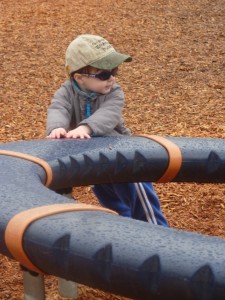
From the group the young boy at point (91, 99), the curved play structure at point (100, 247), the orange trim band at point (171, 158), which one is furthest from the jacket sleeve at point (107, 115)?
the curved play structure at point (100, 247)

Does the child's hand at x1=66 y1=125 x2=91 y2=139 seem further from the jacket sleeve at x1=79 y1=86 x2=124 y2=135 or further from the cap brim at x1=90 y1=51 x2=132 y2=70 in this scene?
the cap brim at x1=90 y1=51 x2=132 y2=70

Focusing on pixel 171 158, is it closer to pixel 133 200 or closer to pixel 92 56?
pixel 133 200

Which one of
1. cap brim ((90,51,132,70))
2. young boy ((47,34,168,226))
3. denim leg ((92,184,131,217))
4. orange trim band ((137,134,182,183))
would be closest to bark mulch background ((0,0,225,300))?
denim leg ((92,184,131,217))

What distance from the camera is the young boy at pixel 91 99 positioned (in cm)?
404

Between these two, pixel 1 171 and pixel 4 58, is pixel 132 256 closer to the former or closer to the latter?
pixel 1 171

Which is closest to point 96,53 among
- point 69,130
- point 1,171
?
point 69,130

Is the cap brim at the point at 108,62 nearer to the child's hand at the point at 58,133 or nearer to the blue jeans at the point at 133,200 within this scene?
the child's hand at the point at 58,133

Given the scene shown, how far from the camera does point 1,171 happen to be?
352 centimetres

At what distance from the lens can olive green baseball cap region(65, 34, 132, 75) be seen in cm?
403

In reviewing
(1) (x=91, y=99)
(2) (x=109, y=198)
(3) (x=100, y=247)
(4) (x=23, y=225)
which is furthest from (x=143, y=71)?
(3) (x=100, y=247)

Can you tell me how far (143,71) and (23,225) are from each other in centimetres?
640

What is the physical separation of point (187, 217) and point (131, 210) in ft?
3.27

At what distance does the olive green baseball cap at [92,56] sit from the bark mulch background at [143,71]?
1.27 m

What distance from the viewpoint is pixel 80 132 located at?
4.05m
